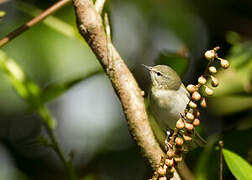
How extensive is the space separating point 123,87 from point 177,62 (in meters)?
0.70

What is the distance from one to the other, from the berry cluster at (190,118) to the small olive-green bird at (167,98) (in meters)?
0.60

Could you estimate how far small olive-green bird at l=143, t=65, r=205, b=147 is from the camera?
254cm

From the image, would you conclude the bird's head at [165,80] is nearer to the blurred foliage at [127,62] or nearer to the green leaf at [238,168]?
the blurred foliage at [127,62]

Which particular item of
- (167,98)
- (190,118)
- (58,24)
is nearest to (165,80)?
(167,98)

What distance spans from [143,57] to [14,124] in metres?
1.54

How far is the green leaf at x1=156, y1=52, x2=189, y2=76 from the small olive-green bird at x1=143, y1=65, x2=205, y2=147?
81 millimetres

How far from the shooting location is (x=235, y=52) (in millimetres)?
2959

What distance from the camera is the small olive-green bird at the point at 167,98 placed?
2.54 meters

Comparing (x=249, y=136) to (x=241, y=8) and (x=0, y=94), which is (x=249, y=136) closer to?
(x=0, y=94)

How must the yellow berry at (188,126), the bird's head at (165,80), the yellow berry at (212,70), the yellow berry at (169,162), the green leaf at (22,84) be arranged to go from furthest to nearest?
the bird's head at (165,80), the green leaf at (22,84), the yellow berry at (169,162), the yellow berry at (188,126), the yellow berry at (212,70)

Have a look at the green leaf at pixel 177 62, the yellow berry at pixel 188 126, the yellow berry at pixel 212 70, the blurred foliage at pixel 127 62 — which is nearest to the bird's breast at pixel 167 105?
the blurred foliage at pixel 127 62

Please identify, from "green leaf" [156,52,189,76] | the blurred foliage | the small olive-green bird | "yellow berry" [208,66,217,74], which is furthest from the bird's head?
"yellow berry" [208,66,217,74]

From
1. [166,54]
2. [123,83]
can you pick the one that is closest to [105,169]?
[166,54]

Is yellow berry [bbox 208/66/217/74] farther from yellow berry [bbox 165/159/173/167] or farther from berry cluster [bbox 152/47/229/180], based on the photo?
yellow berry [bbox 165/159/173/167]
